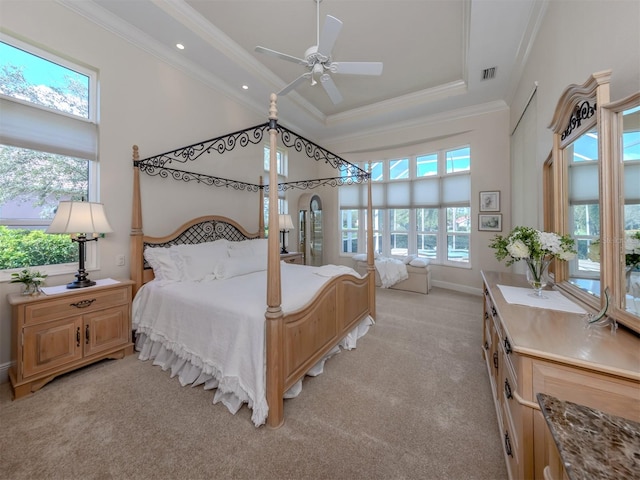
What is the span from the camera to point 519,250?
5.80 feet

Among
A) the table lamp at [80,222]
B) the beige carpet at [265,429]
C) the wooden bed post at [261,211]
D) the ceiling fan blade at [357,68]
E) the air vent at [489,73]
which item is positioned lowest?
the beige carpet at [265,429]

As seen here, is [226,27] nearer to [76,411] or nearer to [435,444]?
[76,411]

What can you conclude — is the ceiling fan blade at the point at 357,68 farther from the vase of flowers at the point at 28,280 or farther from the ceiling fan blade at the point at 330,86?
the vase of flowers at the point at 28,280

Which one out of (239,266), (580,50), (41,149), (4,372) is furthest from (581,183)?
(4,372)

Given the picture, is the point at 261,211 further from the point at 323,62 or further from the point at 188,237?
the point at 323,62

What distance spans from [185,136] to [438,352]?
4.28 meters

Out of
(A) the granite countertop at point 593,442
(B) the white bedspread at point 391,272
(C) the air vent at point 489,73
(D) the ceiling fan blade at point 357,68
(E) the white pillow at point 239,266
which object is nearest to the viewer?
(A) the granite countertop at point 593,442

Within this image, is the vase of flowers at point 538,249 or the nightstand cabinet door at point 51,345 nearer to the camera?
the vase of flowers at point 538,249

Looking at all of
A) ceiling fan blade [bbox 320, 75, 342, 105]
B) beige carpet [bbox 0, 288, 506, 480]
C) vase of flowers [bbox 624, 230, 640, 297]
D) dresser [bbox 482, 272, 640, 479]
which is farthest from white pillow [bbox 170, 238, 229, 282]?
vase of flowers [bbox 624, 230, 640, 297]

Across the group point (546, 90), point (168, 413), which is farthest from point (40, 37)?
point (546, 90)

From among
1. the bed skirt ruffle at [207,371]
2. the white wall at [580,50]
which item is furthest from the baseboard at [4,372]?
the white wall at [580,50]

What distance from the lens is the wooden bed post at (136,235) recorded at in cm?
283

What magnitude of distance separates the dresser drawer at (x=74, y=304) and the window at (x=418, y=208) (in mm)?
4982

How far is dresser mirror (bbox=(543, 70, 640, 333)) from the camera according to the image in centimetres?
120
